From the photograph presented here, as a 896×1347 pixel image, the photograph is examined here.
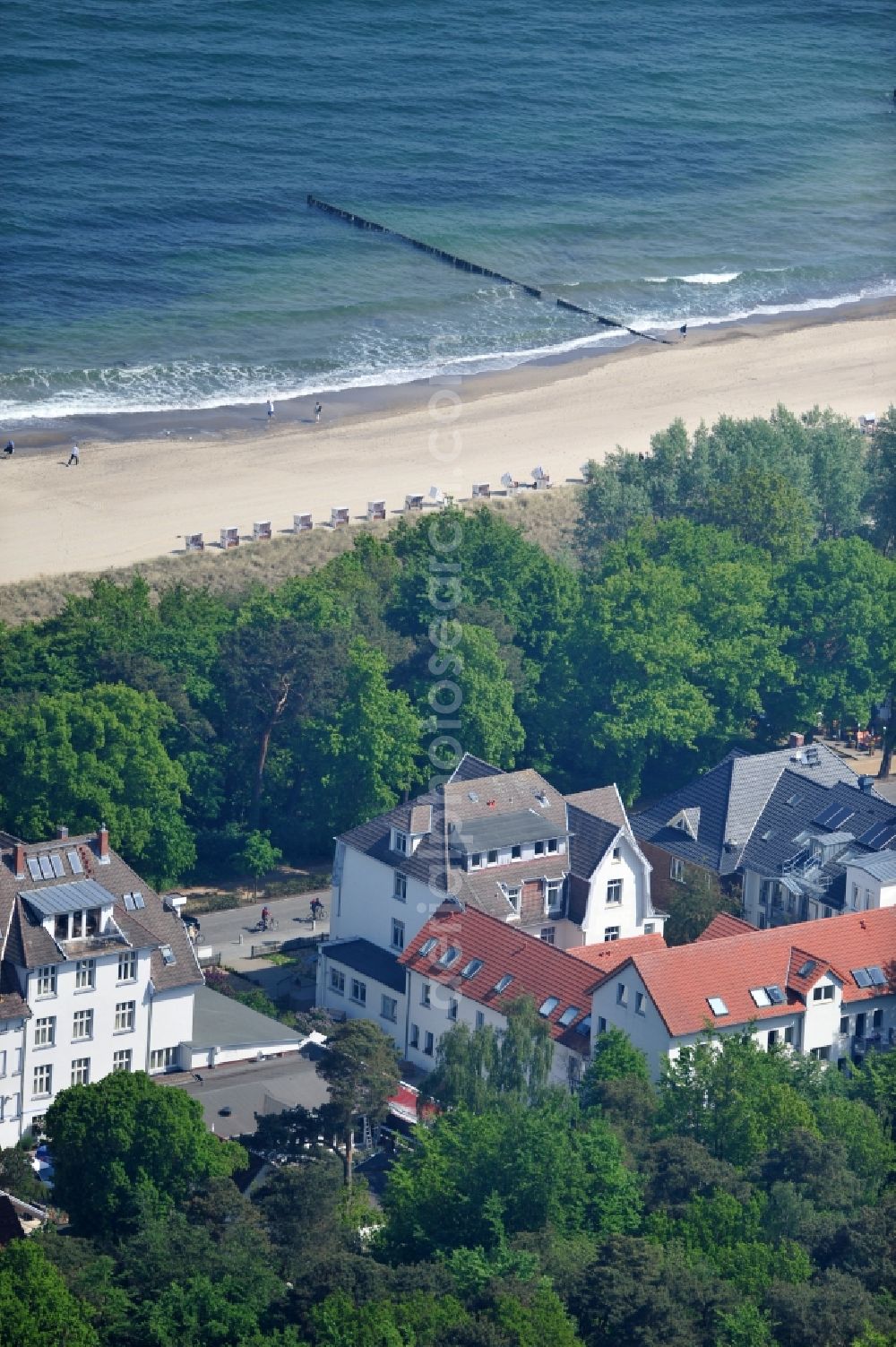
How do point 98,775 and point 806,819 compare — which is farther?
point 806,819

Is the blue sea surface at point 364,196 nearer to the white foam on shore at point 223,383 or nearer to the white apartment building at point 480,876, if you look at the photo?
the white foam on shore at point 223,383

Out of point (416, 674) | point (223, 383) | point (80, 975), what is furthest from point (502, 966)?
point (223, 383)

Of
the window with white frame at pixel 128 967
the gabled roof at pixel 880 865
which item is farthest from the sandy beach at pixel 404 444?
the gabled roof at pixel 880 865

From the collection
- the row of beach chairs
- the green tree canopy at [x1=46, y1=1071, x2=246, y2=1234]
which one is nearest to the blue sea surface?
the row of beach chairs

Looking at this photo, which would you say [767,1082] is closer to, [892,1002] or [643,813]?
[892,1002]

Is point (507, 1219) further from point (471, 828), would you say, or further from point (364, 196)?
point (364, 196)

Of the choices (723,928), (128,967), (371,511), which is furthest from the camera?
(371,511)

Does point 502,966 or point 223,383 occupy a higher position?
point 223,383
